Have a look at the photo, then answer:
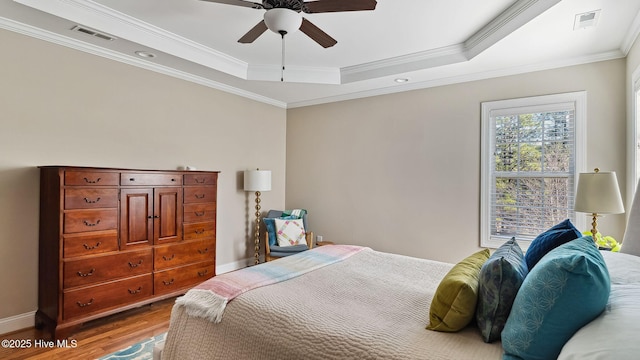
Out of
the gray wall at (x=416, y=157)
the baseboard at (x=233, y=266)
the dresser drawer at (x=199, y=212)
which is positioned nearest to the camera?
the gray wall at (x=416, y=157)

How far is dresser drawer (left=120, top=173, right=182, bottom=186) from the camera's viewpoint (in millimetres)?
3096

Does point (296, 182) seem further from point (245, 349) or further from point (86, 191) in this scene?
point (245, 349)

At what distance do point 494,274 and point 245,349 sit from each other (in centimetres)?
119

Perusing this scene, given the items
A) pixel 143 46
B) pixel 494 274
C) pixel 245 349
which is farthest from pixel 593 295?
pixel 143 46

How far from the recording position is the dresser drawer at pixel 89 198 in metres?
2.73

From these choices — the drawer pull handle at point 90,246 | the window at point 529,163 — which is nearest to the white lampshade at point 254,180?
the drawer pull handle at point 90,246

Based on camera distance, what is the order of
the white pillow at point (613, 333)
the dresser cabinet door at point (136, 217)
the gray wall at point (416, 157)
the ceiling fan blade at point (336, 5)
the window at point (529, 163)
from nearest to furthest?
the white pillow at point (613, 333) < the ceiling fan blade at point (336, 5) < the dresser cabinet door at point (136, 217) < the gray wall at point (416, 157) < the window at point (529, 163)

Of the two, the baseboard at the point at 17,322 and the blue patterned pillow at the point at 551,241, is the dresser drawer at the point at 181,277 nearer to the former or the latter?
the baseboard at the point at 17,322

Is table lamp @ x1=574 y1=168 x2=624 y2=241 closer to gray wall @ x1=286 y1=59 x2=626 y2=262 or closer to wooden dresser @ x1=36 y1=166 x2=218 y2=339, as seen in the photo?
gray wall @ x1=286 y1=59 x2=626 y2=262

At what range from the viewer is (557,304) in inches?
42.1

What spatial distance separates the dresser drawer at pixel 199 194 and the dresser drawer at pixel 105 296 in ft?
2.85

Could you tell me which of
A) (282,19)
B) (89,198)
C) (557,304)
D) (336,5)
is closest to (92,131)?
(89,198)

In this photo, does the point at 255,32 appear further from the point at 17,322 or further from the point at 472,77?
the point at 17,322

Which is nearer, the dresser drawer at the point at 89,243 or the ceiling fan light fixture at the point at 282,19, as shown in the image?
the ceiling fan light fixture at the point at 282,19
